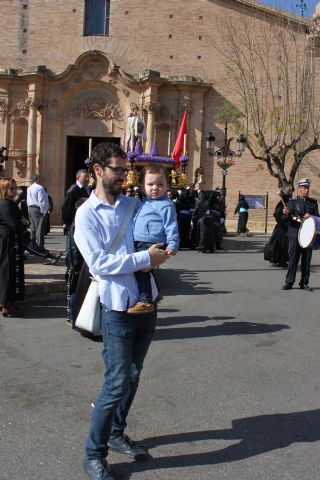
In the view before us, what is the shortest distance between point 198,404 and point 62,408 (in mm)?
1132

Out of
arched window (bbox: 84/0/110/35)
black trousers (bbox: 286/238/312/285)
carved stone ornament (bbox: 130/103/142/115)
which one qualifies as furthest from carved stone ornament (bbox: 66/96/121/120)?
black trousers (bbox: 286/238/312/285)

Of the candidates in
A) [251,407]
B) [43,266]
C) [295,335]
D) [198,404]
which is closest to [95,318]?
[198,404]

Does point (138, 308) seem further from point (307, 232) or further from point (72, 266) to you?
point (307, 232)

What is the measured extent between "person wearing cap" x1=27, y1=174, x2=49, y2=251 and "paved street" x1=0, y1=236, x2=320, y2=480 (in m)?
5.23

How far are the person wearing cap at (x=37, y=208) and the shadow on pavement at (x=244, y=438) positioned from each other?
9.82 m

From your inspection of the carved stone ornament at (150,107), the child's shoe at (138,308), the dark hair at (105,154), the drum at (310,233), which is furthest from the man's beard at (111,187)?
the carved stone ornament at (150,107)

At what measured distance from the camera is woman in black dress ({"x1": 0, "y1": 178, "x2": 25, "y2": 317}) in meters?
7.48

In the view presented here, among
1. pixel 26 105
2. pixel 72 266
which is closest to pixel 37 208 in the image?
pixel 72 266

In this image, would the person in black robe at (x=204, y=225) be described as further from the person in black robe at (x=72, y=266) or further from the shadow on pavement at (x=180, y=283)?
the person in black robe at (x=72, y=266)

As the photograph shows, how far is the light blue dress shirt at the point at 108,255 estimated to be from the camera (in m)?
3.29

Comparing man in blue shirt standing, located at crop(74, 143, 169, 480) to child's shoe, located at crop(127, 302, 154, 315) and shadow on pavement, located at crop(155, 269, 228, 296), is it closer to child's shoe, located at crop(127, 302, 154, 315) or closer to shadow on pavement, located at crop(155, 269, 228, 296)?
child's shoe, located at crop(127, 302, 154, 315)

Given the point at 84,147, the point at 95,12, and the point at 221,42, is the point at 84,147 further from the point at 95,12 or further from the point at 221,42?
the point at 221,42

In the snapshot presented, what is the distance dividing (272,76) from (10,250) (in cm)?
2436

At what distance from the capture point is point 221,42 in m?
29.0
